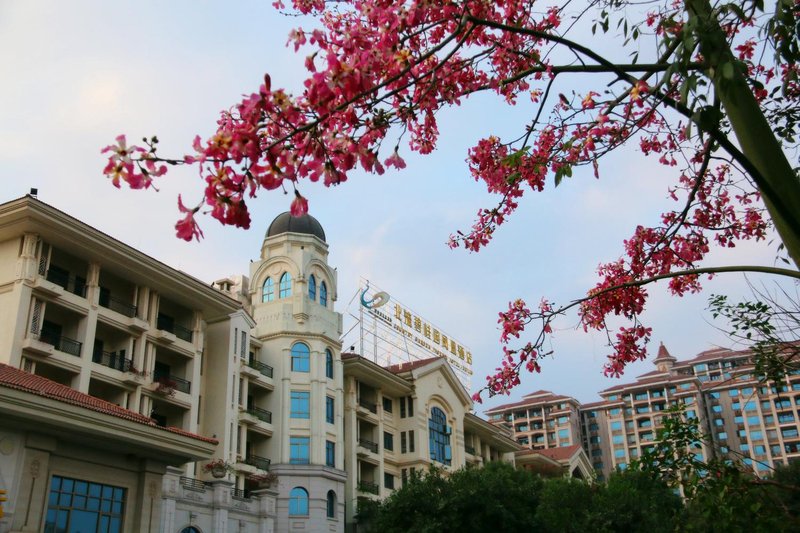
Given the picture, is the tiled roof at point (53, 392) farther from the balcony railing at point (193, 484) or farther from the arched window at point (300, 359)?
the arched window at point (300, 359)

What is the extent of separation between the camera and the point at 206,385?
107 feet

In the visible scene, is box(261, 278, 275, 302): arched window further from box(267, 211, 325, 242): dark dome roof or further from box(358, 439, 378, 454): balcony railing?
box(358, 439, 378, 454): balcony railing

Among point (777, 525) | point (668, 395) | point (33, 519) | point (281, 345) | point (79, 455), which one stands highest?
point (668, 395)

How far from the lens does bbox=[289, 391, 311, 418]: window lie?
3531cm

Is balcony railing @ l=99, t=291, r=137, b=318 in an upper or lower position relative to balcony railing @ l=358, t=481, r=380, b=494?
upper

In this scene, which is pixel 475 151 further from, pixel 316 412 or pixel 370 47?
pixel 316 412

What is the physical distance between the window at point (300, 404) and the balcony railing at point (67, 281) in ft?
37.3

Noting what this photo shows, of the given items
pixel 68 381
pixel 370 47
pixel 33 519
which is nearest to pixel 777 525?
pixel 370 47

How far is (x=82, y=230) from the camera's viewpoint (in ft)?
86.1

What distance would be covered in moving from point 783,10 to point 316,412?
32206 mm

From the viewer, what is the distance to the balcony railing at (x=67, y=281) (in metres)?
27.1

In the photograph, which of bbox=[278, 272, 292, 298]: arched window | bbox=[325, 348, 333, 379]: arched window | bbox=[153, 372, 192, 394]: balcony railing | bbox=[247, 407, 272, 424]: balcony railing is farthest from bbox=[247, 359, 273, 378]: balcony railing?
bbox=[153, 372, 192, 394]: balcony railing

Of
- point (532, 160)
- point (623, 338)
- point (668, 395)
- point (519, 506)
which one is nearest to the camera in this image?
point (532, 160)

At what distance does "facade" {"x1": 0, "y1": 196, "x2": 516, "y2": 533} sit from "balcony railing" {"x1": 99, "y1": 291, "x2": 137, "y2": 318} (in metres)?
0.05
